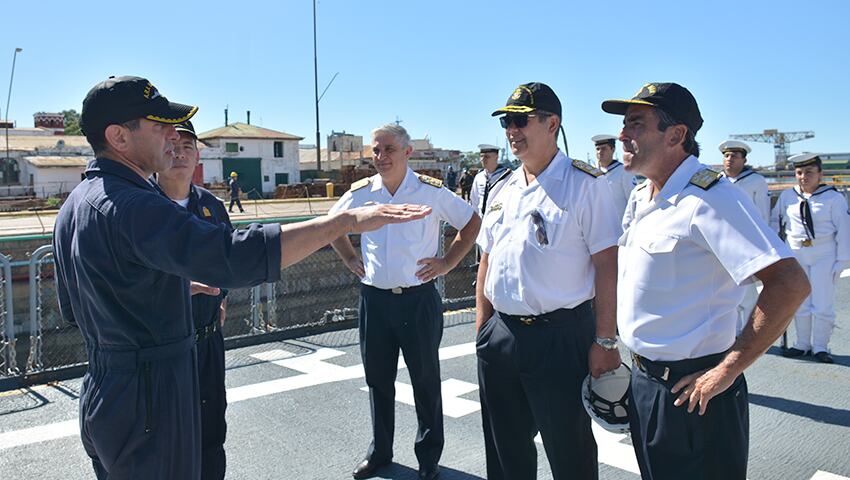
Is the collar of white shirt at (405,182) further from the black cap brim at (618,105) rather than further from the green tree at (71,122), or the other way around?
the green tree at (71,122)

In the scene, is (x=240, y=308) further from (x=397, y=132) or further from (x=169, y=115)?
(x=169, y=115)

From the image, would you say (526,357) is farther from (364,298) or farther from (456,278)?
(456,278)

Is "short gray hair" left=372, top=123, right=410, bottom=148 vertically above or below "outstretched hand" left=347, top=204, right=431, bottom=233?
above

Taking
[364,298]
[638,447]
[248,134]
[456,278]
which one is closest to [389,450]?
[364,298]

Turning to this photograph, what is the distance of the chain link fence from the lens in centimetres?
610

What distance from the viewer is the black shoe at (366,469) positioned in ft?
13.3

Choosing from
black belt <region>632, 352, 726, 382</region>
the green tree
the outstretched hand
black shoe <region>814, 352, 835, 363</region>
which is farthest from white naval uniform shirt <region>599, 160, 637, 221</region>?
the green tree

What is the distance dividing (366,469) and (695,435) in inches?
89.9

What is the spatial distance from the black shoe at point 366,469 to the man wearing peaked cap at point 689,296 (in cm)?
196

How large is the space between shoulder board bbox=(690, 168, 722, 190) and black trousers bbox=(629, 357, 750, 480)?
0.67 metres

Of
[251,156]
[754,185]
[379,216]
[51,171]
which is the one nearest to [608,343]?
[379,216]

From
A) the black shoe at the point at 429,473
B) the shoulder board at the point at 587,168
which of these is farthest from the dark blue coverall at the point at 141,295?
the black shoe at the point at 429,473

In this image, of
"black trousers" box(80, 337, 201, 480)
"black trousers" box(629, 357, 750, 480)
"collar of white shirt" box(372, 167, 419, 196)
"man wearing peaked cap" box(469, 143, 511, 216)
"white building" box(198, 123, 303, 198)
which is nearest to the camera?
"black trousers" box(80, 337, 201, 480)

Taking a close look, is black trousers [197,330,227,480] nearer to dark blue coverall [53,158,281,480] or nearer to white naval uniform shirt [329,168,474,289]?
dark blue coverall [53,158,281,480]
